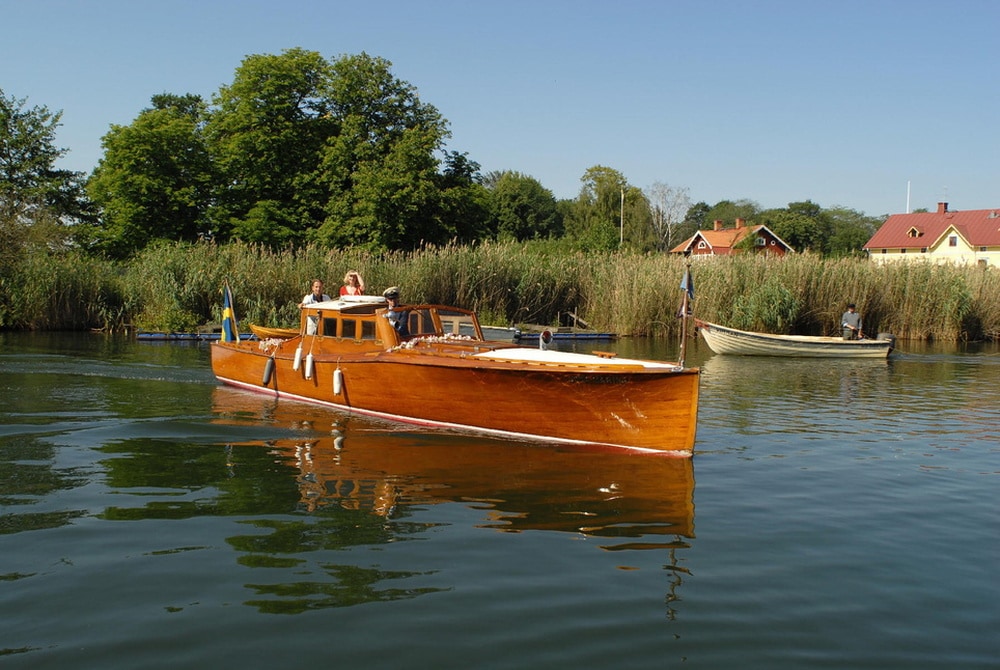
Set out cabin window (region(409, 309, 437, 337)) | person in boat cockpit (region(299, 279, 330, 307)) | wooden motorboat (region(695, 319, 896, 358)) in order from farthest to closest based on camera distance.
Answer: wooden motorboat (region(695, 319, 896, 358))
person in boat cockpit (region(299, 279, 330, 307))
cabin window (region(409, 309, 437, 337))

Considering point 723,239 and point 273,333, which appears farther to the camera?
point 723,239

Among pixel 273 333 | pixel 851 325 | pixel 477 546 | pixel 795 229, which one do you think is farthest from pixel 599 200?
pixel 477 546

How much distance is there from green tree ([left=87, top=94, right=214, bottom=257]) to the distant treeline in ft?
42.8

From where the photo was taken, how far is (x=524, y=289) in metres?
30.2

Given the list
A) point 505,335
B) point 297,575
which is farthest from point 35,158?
point 297,575

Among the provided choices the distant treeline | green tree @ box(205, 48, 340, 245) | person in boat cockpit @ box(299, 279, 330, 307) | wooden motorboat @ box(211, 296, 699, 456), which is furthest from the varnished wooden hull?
green tree @ box(205, 48, 340, 245)

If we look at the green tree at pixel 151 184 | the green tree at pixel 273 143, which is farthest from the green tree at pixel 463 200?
the green tree at pixel 151 184

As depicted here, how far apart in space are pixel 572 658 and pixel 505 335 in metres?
15.1

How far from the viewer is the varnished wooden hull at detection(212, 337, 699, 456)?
9.87m

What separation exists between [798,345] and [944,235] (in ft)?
190

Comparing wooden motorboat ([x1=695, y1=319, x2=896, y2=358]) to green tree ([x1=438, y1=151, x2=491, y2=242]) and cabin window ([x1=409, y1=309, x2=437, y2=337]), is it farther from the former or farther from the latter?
Answer: green tree ([x1=438, y1=151, x2=491, y2=242])

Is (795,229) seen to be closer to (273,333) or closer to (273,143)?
(273,143)

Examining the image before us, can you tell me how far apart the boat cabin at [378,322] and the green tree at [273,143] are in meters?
31.2

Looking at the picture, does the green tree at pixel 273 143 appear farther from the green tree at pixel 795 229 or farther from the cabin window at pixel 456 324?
the green tree at pixel 795 229
